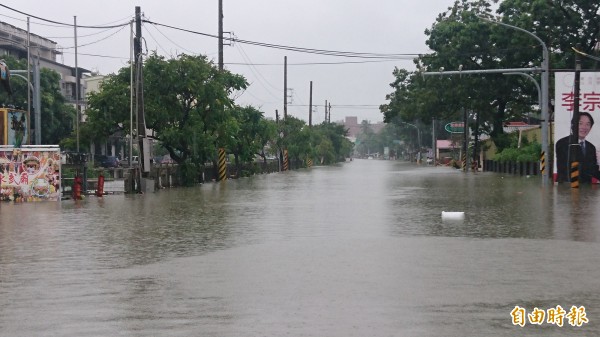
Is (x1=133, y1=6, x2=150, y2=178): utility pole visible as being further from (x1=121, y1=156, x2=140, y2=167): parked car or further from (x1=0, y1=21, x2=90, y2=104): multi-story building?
(x1=0, y1=21, x2=90, y2=104): multi-story building

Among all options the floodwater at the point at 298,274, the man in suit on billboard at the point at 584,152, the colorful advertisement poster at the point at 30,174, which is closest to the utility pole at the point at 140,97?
the colorful advertisement poster at the point at 30,174

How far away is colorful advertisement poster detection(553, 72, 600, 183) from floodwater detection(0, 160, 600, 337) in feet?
70.9

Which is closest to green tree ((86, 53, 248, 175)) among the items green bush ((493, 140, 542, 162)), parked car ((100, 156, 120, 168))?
green bush ((493, 140, 542, 162))

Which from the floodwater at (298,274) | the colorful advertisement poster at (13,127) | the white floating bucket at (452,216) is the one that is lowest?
the floodwater at (298,274)

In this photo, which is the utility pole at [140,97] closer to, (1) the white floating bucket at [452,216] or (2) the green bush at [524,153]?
(1) the white floating bucket at [452,216]

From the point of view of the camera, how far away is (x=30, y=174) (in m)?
28.6

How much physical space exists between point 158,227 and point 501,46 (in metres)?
44.0

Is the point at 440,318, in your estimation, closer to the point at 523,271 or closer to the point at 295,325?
the point at 295,325

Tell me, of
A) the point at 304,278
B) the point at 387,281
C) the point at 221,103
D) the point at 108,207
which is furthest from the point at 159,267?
the point at 221,103

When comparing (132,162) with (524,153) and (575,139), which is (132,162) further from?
(524,153)

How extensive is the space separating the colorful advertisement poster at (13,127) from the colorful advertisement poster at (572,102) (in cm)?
2665

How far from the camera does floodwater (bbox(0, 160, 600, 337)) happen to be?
7812 mm

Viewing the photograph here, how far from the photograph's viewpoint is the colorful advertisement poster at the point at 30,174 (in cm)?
2837

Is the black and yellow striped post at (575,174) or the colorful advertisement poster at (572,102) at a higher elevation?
the colorful advertisement poster at (572,102)
